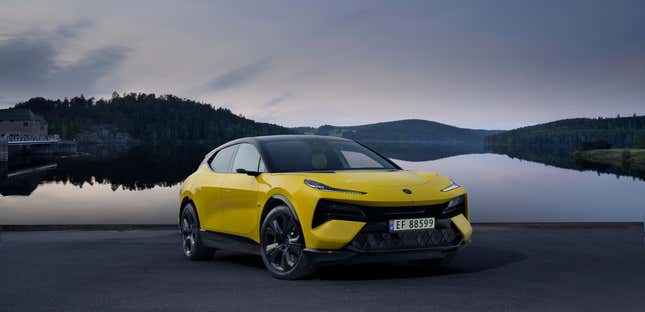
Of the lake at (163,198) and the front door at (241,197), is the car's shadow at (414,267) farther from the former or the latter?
the lake at (163,198)

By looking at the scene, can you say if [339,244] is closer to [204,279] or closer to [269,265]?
[269,265]

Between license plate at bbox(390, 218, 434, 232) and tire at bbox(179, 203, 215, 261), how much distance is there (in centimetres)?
368

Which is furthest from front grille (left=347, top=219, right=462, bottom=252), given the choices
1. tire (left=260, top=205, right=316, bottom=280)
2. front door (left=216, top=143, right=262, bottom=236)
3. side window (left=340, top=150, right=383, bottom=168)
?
side window (left=340, top=150, right=383, bottom=168)

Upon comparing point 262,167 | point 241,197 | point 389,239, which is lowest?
point 389,239

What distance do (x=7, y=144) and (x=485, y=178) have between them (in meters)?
89.0

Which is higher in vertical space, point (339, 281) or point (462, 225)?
point (462, 225)

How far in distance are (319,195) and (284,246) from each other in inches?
33.9

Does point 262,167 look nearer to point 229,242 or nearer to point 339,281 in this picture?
point 229,242

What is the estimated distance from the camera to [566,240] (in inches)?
498

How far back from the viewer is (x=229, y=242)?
31.2 ft

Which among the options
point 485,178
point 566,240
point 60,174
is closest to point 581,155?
point 485,178

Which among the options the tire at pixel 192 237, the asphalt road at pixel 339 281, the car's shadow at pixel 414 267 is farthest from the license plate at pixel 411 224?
the tire at pixel 192 237

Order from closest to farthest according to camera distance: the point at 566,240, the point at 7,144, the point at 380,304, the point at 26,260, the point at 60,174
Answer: the point at 380,304 → the point at 26,260 → the point at 566,240 → the point at 60,174 → the point at 7,144

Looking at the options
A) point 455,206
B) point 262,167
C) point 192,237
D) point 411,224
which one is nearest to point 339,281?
point 411,224
